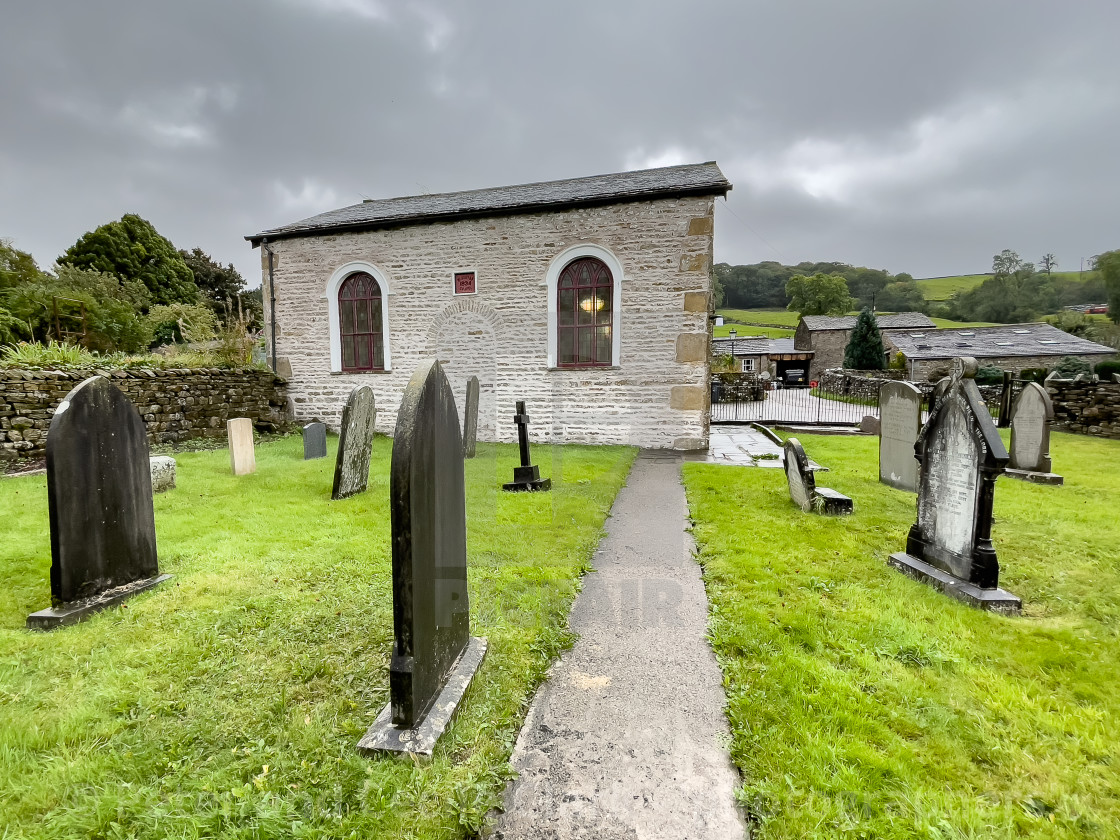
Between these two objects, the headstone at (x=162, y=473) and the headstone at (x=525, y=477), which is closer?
the headstone at (x=162, y=473)

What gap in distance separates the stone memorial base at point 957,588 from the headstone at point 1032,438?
A: 4793 millimetres

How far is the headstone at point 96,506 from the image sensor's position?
3.04 m

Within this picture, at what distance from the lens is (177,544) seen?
435 cm

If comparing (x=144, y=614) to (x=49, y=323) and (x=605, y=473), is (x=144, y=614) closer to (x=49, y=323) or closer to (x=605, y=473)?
(x=605, y=473)

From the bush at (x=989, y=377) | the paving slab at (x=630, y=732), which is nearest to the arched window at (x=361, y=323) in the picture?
the paving slab at (x=630, y=732)

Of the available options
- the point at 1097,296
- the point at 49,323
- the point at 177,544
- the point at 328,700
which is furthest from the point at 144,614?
the point at 1097,296

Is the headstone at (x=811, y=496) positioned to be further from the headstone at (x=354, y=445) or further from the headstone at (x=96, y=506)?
the headstone at (x=96, y=506)

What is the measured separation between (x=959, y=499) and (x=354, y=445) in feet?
19.9

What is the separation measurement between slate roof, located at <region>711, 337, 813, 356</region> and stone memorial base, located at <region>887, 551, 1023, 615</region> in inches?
1446

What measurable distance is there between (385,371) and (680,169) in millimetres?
8465

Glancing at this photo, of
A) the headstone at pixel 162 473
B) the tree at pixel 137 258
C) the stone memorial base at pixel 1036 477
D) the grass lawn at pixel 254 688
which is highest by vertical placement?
the tree at pixel 137 258

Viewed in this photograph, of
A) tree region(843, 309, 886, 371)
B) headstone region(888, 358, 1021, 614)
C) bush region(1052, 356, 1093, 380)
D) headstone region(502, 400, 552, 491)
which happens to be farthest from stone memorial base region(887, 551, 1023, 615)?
tree region(843, 309, 886, 371)

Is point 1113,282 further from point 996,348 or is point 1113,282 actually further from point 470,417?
point 470,417

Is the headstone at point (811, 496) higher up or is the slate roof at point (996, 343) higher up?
the slate roof at point (996, 343)
